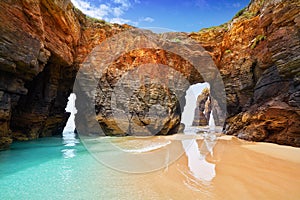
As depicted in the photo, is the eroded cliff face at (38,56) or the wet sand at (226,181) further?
the eroded cliff face at (38,56)

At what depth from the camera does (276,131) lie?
8.18 m

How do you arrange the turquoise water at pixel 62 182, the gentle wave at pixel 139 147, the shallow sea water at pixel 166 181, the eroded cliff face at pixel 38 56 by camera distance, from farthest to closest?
1. the gentle wave at pixel 139 147
2. the eroded cliff face at pixel 38 56
3. the turquoise water at pixel 62 182
4. the shallow sea water at pixel 166 181

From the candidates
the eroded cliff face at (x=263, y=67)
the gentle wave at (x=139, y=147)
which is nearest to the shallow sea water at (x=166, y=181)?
the gentle wave at (x=139, y=147)

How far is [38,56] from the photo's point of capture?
28.0ft

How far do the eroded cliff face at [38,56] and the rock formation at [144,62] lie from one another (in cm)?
4

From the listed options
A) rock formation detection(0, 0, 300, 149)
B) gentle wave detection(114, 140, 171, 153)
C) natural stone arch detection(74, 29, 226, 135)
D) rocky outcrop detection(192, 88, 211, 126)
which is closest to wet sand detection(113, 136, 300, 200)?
gentle wave detection(114, 140, 171, 153)

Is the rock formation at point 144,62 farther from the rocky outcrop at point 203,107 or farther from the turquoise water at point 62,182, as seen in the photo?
the rocky outcrop at point 203,107

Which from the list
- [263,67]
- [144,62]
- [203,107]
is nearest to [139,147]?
[263,67]

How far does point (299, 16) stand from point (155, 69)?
11.7 metres

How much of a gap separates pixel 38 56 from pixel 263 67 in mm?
13504

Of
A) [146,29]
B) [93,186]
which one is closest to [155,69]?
[146,29]

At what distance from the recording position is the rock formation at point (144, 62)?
739cm

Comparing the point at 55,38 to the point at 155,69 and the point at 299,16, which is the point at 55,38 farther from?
the point at 299,16

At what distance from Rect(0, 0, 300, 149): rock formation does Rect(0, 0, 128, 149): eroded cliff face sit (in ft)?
0.13
